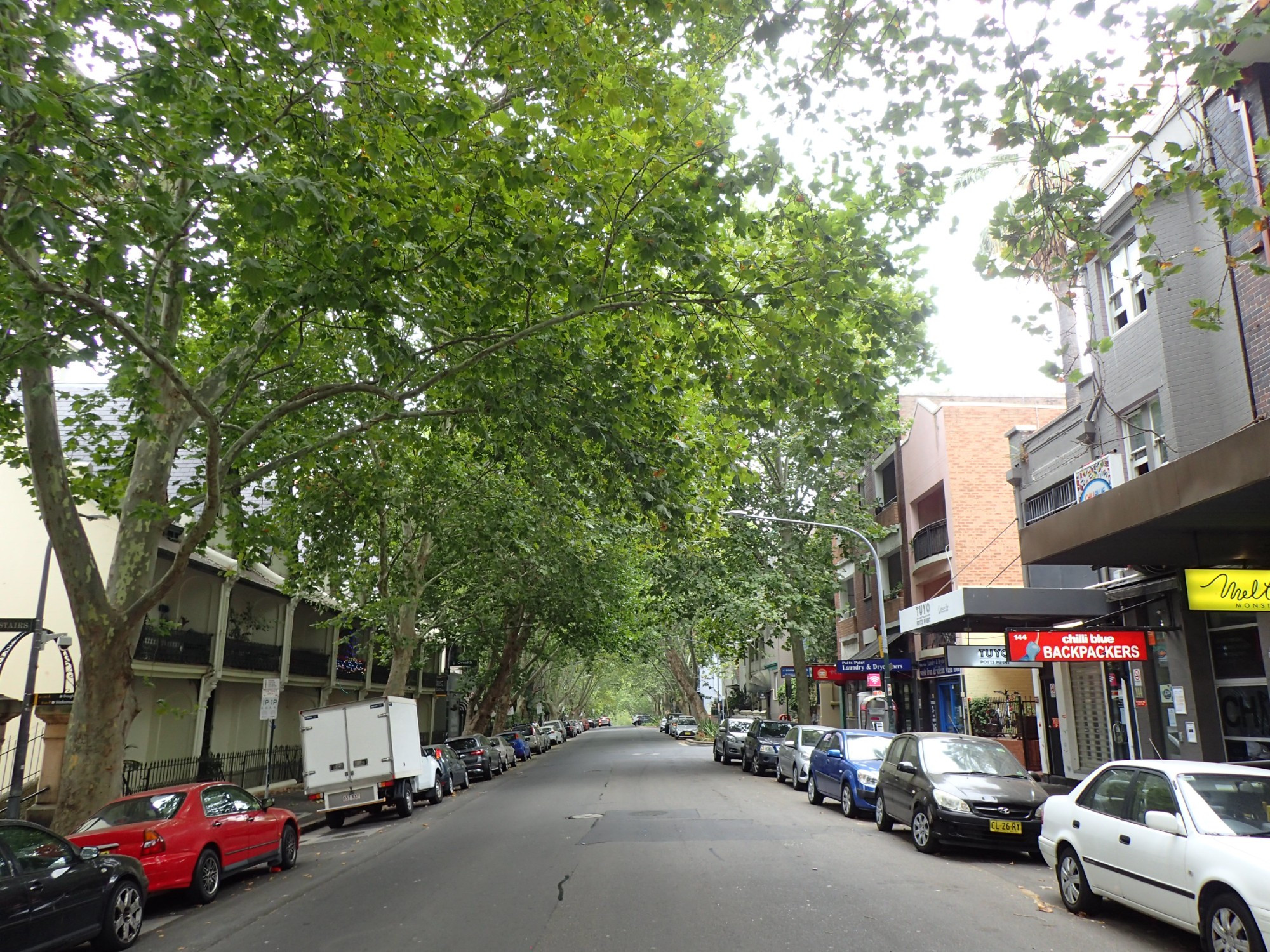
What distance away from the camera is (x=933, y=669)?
92.6ft

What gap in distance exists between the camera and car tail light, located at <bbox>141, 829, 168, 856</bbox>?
1010cm

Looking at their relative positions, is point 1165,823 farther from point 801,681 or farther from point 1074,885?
point 801,681

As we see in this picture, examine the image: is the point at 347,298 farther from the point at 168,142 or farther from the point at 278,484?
the point at 278,484

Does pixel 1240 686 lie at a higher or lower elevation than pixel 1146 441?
lower

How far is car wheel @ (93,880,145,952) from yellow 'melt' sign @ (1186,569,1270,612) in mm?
12106

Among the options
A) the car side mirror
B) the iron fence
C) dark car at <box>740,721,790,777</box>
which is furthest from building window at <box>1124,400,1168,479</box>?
the iron fence

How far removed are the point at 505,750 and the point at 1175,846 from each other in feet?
97.8

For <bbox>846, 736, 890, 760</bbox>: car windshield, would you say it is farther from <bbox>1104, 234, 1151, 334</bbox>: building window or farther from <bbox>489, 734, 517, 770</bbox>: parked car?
<bbox>489, 734, 517, 770</bbox>: parked car

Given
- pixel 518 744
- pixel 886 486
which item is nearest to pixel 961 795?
pixel 886 486

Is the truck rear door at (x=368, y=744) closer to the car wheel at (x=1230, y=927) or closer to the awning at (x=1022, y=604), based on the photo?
the awning at (x=1022, y=604)

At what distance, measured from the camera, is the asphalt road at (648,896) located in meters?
7.68

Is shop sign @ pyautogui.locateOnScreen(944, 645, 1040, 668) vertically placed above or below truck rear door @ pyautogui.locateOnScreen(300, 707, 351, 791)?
above

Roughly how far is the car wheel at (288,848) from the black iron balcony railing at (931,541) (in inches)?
805

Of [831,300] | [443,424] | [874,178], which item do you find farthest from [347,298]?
[443,424]
